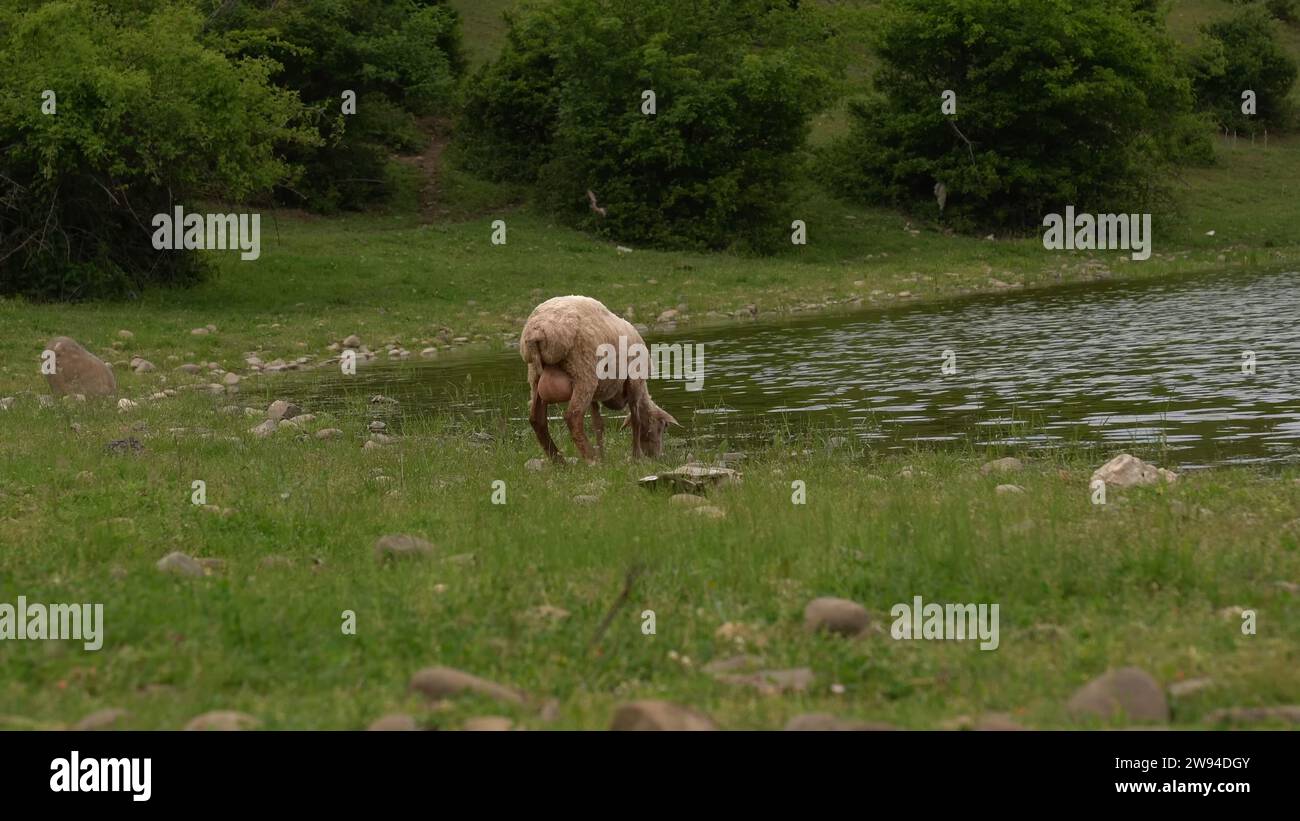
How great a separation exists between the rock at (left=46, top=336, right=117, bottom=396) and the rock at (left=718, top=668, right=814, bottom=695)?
17.9 meters

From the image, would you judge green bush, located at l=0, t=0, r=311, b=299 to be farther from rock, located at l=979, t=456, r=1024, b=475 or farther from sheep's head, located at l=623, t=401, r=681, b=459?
rock, located at l=979, t=456, r=1024, b=475

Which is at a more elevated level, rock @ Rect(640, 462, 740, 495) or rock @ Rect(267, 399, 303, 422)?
rock @ Rect(267, 399, 303, 422)

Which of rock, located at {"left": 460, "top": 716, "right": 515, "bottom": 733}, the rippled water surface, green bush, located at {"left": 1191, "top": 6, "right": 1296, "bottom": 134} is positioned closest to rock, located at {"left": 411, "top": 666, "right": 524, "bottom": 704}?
rock, located at {"left": 460, "top": 716, "right": 515, "bottom": 733}

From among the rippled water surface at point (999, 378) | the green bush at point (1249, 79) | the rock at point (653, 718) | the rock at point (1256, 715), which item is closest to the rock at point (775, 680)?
the rock at point (653, 718)

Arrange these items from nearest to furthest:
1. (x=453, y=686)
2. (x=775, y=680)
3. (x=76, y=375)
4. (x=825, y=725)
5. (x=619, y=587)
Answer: (x=825, y=725) → (x=453, y=686) → (x=775, y=680) → (x=619, y=587) → (x=76, y=375)

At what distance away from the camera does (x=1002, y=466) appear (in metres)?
14.4

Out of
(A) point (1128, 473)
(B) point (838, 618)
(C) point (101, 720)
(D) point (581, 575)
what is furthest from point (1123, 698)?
(A) point (1128, 473)

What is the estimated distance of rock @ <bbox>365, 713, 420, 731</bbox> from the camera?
6.69 metres

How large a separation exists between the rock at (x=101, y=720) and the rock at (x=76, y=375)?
17.1m

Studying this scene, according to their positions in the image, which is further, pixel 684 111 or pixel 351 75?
pixel 351 75

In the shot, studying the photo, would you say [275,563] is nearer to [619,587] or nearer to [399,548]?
[399,548]

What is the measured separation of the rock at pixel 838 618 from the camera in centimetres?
838

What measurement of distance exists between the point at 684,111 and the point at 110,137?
21191 millimetres
